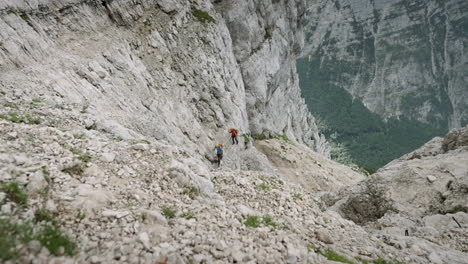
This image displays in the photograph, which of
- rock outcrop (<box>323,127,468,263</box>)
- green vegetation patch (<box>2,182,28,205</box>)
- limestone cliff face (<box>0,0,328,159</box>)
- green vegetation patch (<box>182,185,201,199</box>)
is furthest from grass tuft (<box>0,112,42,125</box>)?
rock outcrop (<box>323,127,468,263</box>)

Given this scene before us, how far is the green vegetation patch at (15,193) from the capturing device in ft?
19.0

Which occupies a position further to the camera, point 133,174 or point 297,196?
point 297,196

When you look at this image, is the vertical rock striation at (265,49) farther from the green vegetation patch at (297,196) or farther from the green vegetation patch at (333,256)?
the green vegetation patch at (333,256)

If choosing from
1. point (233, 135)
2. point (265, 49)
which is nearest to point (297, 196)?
point (233, 135)

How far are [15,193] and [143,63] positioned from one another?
22.3m

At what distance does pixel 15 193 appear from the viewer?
589 cm

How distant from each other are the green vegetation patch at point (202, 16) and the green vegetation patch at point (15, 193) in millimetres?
34036

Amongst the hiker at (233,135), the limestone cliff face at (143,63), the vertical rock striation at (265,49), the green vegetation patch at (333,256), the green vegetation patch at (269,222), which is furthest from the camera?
the vertical rock striation at (265,49)

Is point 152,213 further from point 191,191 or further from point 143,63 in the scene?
point 143,63

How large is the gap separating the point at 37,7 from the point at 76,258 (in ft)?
71.4

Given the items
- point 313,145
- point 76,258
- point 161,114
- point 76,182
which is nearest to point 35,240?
point 76,258

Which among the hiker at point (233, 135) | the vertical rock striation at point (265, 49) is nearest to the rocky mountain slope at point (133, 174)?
the hiker at point (233, 135)

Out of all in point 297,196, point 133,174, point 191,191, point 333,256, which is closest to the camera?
point 333,256

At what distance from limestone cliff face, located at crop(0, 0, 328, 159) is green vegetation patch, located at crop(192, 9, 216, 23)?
193 millimetres
